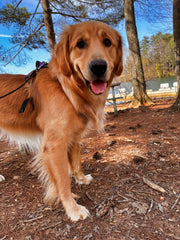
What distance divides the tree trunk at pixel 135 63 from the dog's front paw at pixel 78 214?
6.51 m

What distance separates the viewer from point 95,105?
192cm

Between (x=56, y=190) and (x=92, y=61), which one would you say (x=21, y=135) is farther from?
(x=92, y=61)

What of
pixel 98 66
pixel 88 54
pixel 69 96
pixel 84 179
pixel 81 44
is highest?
pixel 81 44

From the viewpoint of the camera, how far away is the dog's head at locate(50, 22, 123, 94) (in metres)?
1.56

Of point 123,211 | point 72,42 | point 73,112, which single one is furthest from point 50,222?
point 72,42

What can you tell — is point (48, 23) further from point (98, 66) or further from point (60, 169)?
point (60, 169)

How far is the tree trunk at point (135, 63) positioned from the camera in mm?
7570

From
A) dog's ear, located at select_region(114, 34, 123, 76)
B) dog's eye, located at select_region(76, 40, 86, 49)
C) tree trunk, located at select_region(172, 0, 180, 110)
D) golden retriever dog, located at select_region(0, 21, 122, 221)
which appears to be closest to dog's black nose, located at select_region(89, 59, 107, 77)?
golden retriever dog, located at select_region(0, 21, 122, 221)

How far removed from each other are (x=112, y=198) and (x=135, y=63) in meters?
7.22

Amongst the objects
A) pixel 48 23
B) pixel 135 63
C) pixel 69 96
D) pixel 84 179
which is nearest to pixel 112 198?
pixel 84 179

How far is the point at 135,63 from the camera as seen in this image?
7.77 metres

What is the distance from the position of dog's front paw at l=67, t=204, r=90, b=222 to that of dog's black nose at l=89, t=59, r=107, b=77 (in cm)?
137

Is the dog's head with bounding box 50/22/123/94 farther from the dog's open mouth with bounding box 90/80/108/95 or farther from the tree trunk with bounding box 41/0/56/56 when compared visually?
the tree trunk with bounding box 41/0/56/56

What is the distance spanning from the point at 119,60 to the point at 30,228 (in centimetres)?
205
